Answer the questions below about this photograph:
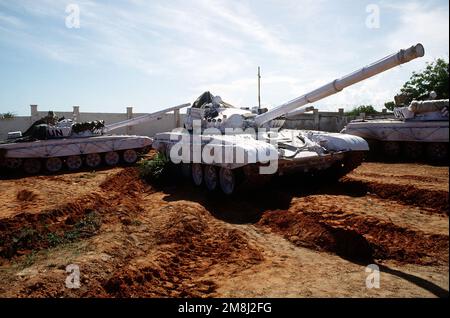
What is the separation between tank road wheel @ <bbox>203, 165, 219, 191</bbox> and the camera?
363 inches

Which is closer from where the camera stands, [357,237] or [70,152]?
[357,237]

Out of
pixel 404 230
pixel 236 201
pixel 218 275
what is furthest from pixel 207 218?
pixel 404 230

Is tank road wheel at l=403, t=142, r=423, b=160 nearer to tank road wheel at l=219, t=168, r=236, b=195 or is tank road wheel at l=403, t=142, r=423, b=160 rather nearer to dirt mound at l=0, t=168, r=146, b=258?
tank road wheel at l=219, t=168, r=236, b=195

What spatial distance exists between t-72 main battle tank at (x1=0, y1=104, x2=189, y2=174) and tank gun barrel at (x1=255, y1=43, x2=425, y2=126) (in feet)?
23.8

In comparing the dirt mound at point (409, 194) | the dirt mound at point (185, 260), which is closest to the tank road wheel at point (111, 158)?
the dirt mound at point (185, 260)

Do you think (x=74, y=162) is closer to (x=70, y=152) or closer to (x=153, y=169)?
(x=70, y=152)

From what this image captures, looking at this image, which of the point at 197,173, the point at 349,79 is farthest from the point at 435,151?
the point at 197,173

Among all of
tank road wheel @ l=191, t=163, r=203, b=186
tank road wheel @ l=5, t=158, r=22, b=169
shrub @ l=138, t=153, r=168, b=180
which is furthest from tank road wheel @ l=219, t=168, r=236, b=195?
tank road wheel @ l=5, t=158, r=22, b=169

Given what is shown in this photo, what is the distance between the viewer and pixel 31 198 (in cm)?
878

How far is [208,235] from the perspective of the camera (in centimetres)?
606

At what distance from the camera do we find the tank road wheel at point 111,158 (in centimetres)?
1504

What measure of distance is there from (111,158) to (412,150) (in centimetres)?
1107

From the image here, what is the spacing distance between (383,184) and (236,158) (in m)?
3.30
